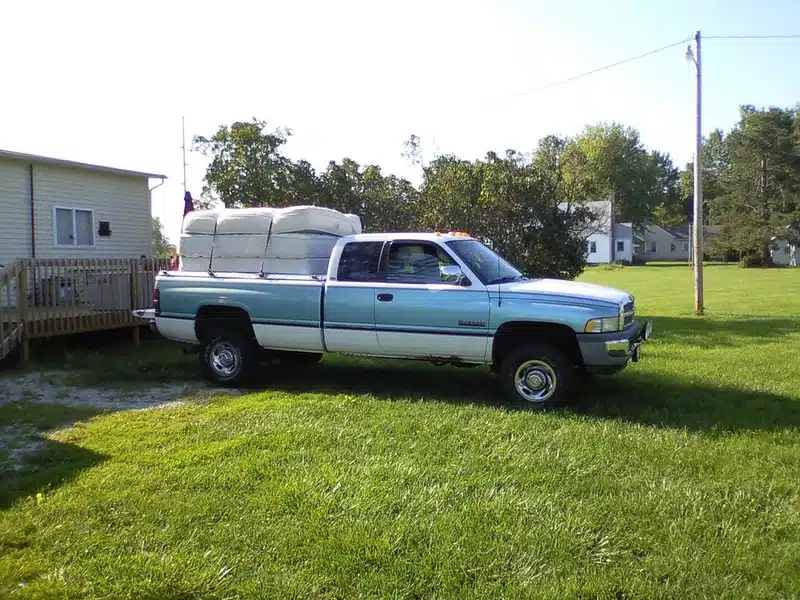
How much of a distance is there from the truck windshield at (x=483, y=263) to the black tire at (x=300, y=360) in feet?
9.98

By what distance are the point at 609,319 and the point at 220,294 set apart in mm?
4659

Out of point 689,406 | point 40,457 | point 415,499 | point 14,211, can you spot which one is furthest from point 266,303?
point 14,211

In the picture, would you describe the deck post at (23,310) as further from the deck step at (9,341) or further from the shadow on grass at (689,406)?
the shadow on grass at (689,406)

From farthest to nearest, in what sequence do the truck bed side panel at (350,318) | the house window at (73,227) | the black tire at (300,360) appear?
1. the house window at (73,227)
2. the black tire at (300,360)
3. the truck bed side panel at (350,318)

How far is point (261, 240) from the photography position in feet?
28.5

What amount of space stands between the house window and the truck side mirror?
11645mm

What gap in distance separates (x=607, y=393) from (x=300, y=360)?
4359mm

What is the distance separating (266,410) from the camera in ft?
23.5

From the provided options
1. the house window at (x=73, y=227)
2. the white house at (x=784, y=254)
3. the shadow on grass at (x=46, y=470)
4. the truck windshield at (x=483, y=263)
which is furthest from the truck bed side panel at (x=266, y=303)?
the white house at (x=784, y=254)

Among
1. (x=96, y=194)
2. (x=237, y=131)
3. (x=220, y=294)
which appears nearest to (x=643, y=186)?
(x=237, y=131)

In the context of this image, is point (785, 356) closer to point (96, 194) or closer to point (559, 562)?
point (559, 562)

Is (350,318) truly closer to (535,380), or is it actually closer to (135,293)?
(535,380)

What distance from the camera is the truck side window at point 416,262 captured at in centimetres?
769

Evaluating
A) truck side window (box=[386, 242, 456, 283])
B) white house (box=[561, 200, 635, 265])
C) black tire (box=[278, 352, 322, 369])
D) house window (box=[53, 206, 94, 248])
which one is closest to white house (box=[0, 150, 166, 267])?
house window (box=[53, 206, 94, 248])
